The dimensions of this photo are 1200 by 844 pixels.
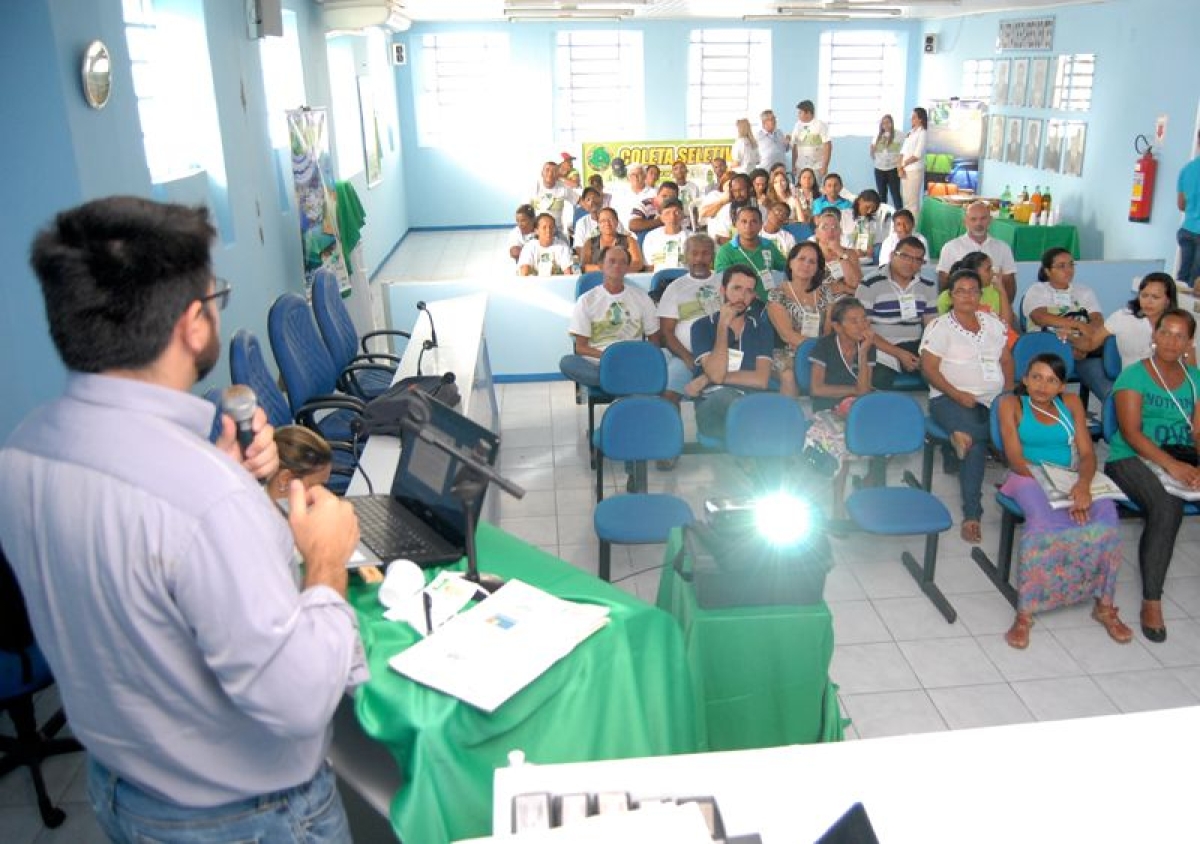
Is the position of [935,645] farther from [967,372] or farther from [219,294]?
[219,294]

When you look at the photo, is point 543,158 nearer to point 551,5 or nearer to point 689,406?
point 551,5

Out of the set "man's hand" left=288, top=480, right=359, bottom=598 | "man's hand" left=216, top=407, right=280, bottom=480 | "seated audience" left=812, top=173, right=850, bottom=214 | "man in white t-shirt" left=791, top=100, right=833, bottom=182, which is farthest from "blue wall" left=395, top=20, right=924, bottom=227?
"man's hand" left=288, top=480, right=359, bottom=598

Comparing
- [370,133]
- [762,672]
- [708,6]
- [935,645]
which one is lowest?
[935,645]

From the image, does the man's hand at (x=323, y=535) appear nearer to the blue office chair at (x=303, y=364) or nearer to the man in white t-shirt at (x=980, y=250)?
the blue office chair at (x=303, y=364)

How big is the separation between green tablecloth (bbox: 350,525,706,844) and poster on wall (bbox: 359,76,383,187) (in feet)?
33.2

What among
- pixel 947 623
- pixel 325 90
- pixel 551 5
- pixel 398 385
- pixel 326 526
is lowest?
pixel 947 623

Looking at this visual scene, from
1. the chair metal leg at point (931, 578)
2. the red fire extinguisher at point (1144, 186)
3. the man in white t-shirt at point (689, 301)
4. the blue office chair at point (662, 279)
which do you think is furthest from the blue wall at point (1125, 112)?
the chair metal leg at point (931, 578)

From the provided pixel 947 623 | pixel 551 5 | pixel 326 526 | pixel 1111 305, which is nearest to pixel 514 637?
pixel 326 526

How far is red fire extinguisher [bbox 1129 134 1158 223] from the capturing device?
961 cm

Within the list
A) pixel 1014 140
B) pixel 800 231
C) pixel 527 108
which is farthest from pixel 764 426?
pixel 527 108

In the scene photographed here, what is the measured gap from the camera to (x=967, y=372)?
211 inches

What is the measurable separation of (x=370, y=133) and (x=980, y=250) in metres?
7.74

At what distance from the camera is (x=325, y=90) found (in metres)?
9.43

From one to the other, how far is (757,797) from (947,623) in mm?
2932
